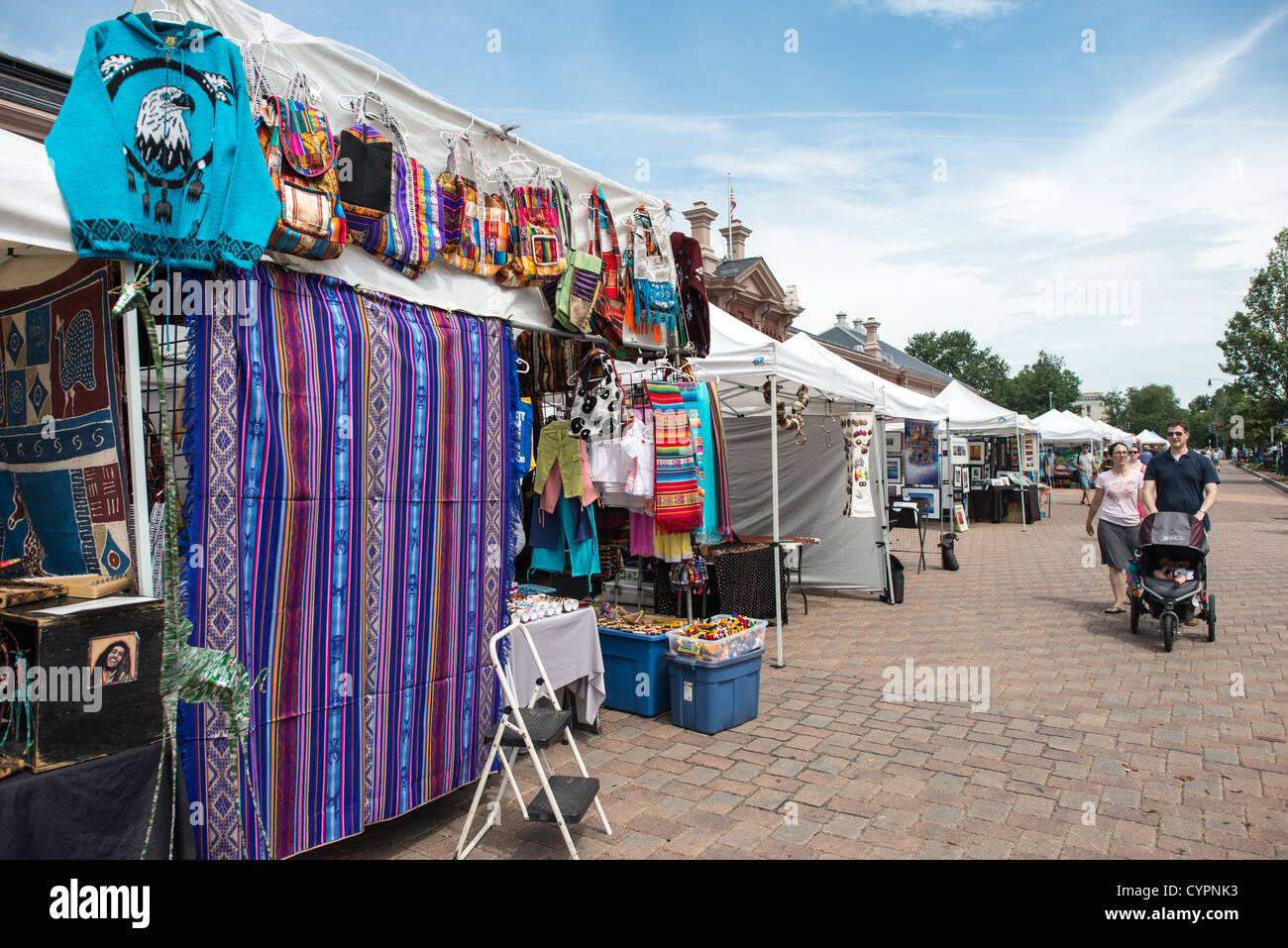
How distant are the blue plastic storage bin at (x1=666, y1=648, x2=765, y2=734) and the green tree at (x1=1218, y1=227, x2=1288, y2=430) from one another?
4602cm

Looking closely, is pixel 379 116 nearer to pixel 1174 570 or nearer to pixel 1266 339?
pixel 1174 570

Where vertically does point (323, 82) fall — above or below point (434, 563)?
above

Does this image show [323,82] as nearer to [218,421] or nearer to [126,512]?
[218,421]

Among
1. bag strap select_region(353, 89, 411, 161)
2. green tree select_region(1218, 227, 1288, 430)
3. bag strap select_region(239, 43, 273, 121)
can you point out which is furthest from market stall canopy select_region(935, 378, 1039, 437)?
green tree select_region(1218, 227, 1288, 430)

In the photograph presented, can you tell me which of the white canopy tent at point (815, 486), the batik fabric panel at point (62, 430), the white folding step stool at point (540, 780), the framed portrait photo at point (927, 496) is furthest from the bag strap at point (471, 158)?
the framed portrait photo at point (927, 496)

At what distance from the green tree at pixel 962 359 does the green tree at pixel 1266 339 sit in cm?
3892

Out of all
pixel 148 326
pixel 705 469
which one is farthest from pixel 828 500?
pixel 148 326

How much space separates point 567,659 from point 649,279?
2768mm

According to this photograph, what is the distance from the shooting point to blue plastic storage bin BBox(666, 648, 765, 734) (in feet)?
16.7

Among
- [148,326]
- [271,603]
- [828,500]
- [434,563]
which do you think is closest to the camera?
[148,326]

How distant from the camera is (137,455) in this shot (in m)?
2.71
